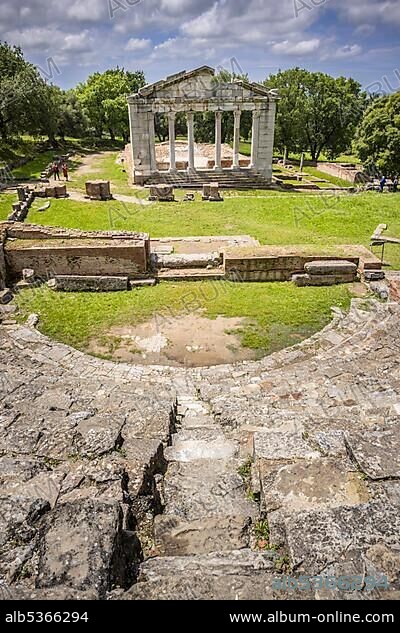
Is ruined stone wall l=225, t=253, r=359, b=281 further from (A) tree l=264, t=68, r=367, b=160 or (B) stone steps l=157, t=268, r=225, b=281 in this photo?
(A) tree l=264, t=68, r=367, b=160

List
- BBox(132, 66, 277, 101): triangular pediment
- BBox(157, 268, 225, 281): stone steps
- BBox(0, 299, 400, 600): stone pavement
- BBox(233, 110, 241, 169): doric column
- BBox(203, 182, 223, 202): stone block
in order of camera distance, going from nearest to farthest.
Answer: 1. BBox(0, 299, 400, 600): stone pavement
2. BBox(157, 268, 225, 281): stone steps
3. BBox(203, 182, 223, 202): stone block
4. BBox(132, 66, 277, 101): triangular pediment
5. BBox(233, 110, 241, 169): doric column

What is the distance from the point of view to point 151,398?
7.92 meters

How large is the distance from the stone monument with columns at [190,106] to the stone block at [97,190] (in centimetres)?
620

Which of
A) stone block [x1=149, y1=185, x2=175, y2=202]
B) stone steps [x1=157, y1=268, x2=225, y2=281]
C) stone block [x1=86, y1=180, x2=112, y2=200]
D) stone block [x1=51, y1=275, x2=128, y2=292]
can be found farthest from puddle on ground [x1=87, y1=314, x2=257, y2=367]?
stone block [x1=86, y1=180, x2=112, y2=200]

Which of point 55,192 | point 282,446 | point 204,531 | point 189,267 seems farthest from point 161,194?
point 204,531

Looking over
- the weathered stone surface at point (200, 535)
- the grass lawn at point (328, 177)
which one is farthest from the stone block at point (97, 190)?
the weathered stone surface at point (200, 535)

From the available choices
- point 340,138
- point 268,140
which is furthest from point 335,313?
point 340,138

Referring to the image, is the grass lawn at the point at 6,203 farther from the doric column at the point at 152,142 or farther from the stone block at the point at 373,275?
the stone block at the point at 373,275

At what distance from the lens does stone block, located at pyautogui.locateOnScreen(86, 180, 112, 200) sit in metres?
28.1

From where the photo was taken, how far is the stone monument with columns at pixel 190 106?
3372 centimetres

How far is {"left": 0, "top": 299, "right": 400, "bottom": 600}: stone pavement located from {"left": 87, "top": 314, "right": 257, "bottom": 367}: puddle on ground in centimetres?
184

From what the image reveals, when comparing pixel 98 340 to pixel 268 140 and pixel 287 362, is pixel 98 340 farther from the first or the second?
pixel 268 140

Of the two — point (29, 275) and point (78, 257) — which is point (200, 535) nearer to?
point (78, 257)
